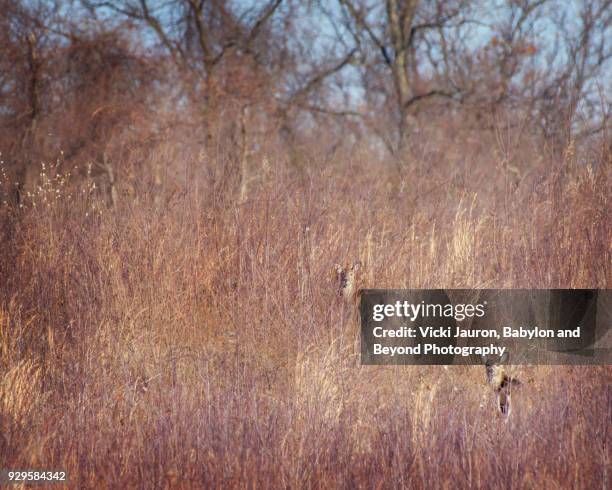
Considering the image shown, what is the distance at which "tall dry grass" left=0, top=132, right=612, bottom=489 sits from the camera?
10.3ft

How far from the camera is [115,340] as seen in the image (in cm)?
424

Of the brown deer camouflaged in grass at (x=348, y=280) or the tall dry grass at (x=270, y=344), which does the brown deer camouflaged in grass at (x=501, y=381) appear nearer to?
the tall dry grass at (x=270, y=344)

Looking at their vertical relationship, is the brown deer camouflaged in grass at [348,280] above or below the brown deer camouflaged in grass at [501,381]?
above

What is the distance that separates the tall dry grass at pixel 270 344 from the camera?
3.15 meters

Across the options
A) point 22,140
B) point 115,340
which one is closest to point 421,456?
point 115,340

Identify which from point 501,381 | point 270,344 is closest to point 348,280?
point 270,344

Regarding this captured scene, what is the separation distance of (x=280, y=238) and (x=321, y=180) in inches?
29.4

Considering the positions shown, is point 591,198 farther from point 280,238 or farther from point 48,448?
point 48,448

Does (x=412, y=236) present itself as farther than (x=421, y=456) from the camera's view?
Yes

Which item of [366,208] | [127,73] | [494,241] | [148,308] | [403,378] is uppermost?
[127,73]

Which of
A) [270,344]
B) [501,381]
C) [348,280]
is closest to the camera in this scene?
[501,381]

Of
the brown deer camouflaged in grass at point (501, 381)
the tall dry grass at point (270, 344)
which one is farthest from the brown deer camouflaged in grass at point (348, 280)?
the brown deer camouflaged in grass at point (501, 381)

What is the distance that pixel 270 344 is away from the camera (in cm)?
427

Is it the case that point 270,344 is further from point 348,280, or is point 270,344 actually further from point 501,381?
point 501,381
